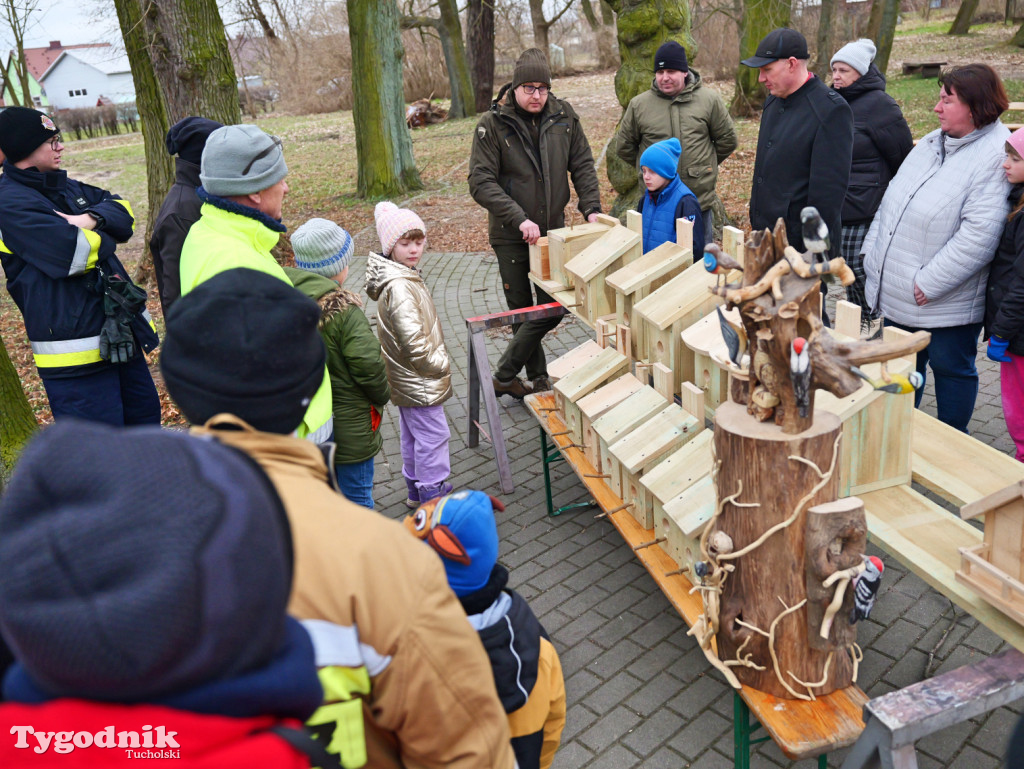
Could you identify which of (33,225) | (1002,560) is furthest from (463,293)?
(1002,560)

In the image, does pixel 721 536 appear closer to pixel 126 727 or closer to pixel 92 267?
pixel 126 727

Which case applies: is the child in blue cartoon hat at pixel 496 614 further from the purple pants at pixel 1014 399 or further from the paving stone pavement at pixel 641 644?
the purple pants at pixel 1014 399

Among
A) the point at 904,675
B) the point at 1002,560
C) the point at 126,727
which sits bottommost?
the point at 904,675

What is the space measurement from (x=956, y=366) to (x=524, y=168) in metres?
2.63

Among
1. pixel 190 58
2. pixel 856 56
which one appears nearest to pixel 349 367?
pixel 856 56

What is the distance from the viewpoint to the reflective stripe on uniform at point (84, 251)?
3709mm

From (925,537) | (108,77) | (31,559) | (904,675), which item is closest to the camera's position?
(31,559)

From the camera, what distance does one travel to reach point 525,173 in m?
5.05

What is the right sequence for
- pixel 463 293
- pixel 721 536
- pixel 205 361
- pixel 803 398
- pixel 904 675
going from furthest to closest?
pixel 463 293, pixel 904 675, pixel 721 536, pixel 803 398, pixel 205 361

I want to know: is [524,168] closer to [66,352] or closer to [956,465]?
[66,352]

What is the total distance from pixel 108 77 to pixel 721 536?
84.6 metres

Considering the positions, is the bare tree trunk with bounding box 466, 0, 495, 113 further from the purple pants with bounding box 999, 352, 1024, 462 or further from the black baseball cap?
the purple pants with bounding box 999, 352, 1024, 462

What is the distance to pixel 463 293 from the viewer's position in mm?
8359

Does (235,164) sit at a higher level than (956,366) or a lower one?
higher
